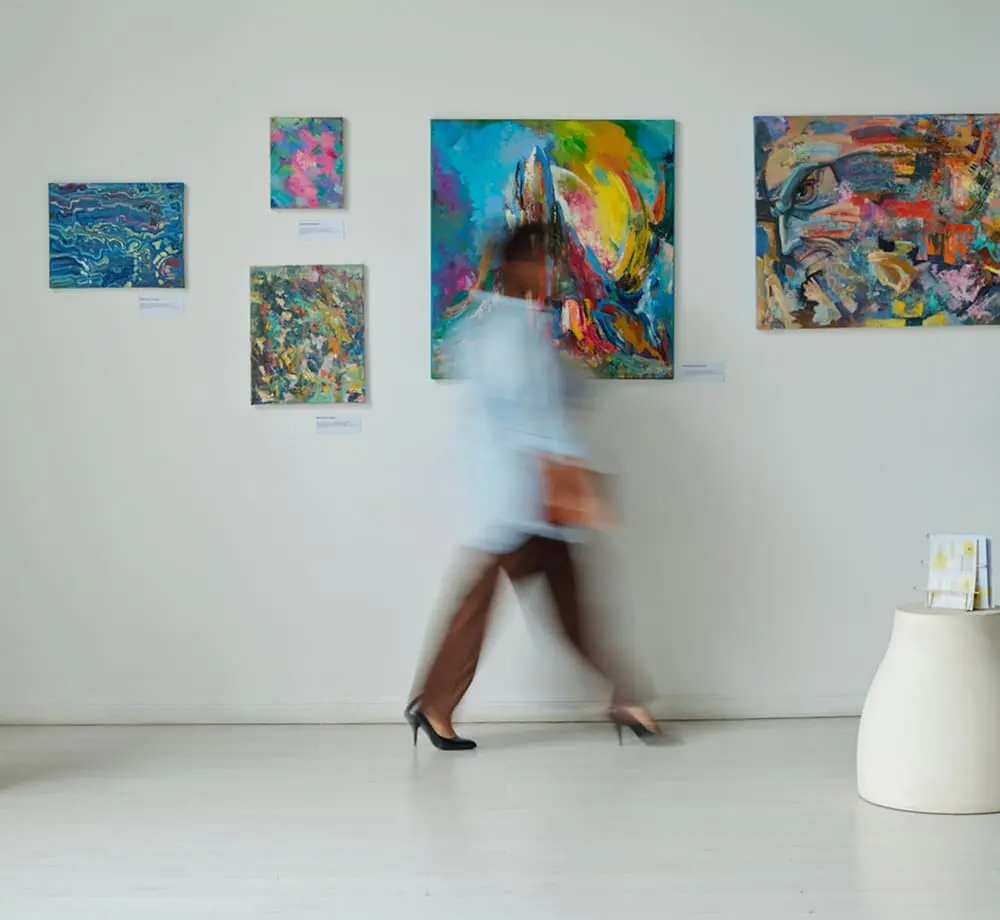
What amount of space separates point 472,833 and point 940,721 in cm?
123

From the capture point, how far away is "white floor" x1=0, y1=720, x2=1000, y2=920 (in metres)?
2.55

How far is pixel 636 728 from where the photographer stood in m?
3.98

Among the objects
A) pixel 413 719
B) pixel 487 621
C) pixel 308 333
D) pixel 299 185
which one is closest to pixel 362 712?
pixel 413 719

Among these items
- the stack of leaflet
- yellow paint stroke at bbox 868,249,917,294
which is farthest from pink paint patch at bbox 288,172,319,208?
the stack of leaflet

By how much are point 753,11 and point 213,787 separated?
10.5 feet

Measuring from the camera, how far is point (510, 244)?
3918 millimetres

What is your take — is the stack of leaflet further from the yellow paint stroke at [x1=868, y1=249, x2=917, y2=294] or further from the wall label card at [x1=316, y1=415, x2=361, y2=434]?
the wall label card at [x1=316, y1=415, x2=361, y2=434]

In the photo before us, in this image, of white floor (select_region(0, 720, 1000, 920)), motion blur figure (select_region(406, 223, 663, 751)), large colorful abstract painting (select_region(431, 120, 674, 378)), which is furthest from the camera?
large colorful abstract painting (select_region(431, 120, 674, 378))

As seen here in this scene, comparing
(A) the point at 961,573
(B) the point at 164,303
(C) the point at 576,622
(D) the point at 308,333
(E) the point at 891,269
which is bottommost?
(C) the point at 576,622

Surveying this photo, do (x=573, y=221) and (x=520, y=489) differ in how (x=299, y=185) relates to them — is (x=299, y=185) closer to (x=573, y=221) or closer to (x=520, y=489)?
(x=573, y=221)

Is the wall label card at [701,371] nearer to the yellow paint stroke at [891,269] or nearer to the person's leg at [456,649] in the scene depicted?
the yellow paint stroke at [891,269]

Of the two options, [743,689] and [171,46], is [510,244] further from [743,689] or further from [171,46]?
[743,689]

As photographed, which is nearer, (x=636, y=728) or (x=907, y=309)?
(x=636, y=728)

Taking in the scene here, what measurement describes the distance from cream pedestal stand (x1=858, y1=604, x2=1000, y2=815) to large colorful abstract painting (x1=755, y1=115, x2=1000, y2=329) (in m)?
1.48
